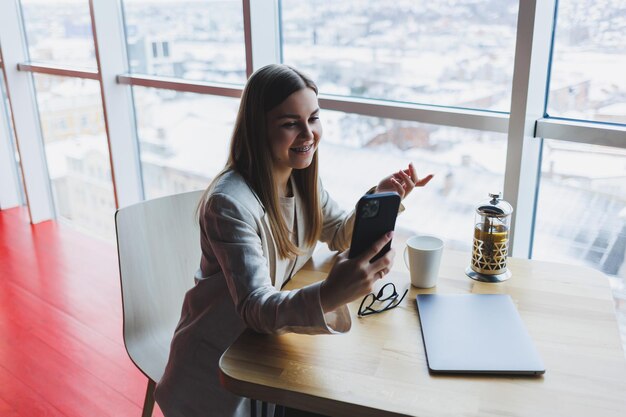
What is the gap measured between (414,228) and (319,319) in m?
1.18

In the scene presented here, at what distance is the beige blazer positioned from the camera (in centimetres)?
111

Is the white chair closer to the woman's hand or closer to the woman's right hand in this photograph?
the woman's hand

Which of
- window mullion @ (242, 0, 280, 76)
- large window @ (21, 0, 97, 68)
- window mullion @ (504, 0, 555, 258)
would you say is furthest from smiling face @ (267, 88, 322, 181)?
large window @ (21, 0, 97, 68)

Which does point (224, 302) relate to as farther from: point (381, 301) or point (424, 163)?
point (424, 163)

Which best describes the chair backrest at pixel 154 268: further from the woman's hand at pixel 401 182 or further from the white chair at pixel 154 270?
the woman's hand at pixel 401 182

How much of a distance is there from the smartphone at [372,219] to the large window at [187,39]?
1.63 metres

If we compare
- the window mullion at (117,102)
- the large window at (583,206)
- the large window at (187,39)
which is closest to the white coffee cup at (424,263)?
the large window at (583,206)

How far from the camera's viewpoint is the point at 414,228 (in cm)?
216

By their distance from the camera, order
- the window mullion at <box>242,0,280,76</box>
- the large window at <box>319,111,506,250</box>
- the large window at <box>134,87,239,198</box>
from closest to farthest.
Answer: the large window at <box>319,111,506,250</box>
the window mullion at <box>242,0,280,76</box>
the large window at <box>134,87,239,198</box>

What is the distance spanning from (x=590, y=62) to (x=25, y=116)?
3.16 m

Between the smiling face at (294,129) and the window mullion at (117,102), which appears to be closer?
the smiling face at (294,129)

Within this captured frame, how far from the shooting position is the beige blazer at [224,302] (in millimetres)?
1113

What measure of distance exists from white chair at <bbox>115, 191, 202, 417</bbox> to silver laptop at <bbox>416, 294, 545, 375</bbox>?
70cm

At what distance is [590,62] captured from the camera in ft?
5.34
